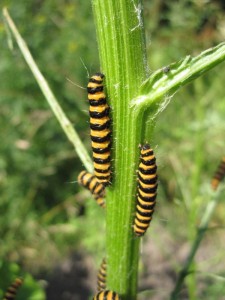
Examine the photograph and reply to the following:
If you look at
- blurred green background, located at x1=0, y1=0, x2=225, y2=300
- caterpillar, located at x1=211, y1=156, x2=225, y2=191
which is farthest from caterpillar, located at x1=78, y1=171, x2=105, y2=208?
blurred green background, located at x1=0, y1=0, x2=225, y2=300

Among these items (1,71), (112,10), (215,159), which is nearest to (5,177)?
(1,71)

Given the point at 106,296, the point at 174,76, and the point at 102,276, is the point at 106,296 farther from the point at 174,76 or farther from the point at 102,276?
the point at 174,76

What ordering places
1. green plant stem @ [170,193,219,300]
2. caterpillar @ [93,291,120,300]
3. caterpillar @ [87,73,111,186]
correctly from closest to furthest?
caterpillar @ [87,73,111,186], caterpillar @ [93,291,120,300], green plant stem @ [170,193,219,300]

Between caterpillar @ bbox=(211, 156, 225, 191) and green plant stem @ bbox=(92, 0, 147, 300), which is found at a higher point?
caterpillar @ bbox=(211, 156, 225, 191)

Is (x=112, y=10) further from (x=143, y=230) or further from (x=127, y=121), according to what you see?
(x=143, y=230)

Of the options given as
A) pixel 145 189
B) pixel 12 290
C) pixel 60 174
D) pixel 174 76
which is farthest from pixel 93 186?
pixel 60 174

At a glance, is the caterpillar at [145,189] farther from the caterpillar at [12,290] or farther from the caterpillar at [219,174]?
the caterpillar at [219,174]

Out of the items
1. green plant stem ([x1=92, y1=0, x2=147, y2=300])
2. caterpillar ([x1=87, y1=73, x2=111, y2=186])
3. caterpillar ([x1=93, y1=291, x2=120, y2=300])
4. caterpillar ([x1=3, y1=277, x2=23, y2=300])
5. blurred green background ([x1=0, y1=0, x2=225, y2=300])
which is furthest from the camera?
blurred green background ([x1=0, y1=0, x2=225, y2=300])

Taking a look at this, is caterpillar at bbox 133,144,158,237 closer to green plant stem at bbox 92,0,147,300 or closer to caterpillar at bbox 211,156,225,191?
green plant stem at bbox 92,0,147,300
